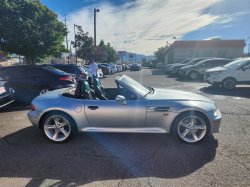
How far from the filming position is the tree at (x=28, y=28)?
11117mm

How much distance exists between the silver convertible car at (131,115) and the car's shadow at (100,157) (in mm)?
281

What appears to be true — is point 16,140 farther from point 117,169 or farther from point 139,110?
point 139,110

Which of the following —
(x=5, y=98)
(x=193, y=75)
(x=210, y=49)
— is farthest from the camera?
(x=210, y=49)

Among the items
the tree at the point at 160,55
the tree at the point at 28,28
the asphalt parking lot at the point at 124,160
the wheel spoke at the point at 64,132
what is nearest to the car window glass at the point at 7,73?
the asphalt parking lot at the point at 124,160

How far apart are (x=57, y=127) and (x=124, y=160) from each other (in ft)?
4.94

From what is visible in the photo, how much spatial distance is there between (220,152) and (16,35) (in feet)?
43.3

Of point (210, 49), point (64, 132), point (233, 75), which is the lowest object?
point (64, 132)

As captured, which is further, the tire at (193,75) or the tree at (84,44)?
the tree at (84,44)

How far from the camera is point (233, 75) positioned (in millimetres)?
8344

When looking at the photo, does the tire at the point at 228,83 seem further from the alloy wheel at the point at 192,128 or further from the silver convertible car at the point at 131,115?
the alloy wheel at the point at 192,128

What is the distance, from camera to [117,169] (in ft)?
8.35

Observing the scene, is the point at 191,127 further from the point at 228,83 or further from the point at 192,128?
the point at 228,83

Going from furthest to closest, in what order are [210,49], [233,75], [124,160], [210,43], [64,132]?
[210,43], [210,49], [233,75], [64,132], [124,160]

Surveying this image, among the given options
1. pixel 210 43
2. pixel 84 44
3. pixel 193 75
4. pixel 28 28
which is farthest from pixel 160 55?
pixel 28 28
